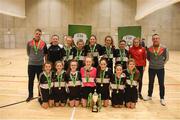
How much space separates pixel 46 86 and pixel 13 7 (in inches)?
640

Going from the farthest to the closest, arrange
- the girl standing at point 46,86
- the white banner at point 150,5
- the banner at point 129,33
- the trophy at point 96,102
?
the white banner at point 150,5, the banner at point 129,33, the girl standing at point 46,86, the trophy at point 96,102

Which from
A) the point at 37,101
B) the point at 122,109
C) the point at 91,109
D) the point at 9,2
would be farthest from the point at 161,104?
the point at 9,2

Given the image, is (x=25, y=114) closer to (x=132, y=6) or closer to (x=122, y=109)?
(x=122, y=109)

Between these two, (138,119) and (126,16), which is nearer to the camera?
(138,119)

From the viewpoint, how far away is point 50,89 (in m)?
6.00

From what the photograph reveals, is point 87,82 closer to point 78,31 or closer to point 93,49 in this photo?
point 93,49

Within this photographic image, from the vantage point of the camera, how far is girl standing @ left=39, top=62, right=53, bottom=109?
5957 millimetres

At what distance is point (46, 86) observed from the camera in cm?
596

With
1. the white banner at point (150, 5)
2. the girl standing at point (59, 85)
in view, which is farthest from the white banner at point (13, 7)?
the girl standing at point (59, 85)

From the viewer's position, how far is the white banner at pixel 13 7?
1853 centimetres

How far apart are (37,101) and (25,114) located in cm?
103

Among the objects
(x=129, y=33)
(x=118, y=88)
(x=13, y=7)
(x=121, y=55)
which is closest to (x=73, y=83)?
(x=118, y=88)

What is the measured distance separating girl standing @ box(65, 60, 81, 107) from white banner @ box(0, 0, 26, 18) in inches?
539

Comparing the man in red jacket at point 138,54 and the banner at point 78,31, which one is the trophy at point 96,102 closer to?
the man in red jacket at point 138,54
